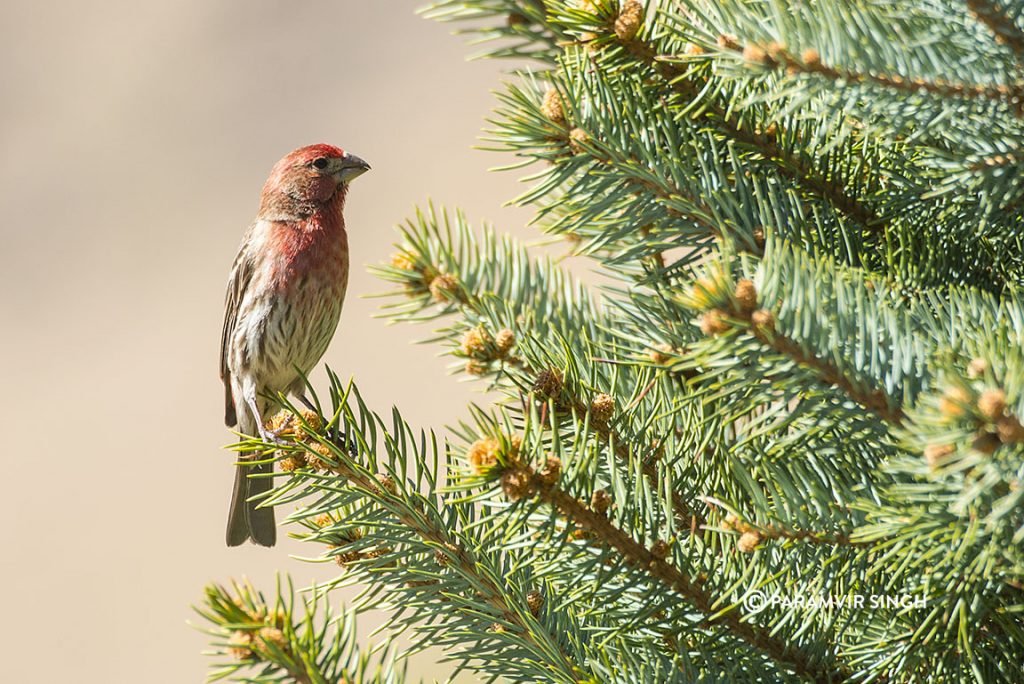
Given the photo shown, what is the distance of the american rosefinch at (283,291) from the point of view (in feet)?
8.02

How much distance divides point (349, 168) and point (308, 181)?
5.1 inches

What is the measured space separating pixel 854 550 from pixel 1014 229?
0.37 metres

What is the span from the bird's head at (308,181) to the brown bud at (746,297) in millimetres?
2107

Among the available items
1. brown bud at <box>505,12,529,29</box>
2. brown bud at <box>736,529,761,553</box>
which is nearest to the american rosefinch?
brown bud at <box>505,12,529,29</box>

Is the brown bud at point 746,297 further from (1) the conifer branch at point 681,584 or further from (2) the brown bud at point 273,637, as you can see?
(2) the brown bud at point 273,637

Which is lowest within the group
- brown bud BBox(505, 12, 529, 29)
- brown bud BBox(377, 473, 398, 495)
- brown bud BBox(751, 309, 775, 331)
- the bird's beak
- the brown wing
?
brown bud BBox(377, 473, 398, 495)

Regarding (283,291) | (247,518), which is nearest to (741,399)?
(247,518)

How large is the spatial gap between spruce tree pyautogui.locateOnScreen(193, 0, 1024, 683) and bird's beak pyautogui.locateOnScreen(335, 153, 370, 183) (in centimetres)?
157

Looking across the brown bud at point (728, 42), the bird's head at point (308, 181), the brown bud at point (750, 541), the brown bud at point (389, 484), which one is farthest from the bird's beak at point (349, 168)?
the brown bud at point (750, 541)

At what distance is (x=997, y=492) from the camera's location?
2.13ft

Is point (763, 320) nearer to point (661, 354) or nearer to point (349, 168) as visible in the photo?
point (661, 354)

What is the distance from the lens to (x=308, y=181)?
2691 mm

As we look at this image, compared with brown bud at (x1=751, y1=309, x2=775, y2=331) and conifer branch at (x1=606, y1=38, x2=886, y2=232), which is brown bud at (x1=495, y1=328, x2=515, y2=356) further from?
brown bud at (x1=751, y1=309, x2=775, y2=331)

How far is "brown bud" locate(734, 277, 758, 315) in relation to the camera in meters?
0.67
